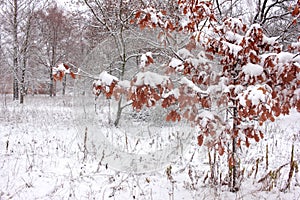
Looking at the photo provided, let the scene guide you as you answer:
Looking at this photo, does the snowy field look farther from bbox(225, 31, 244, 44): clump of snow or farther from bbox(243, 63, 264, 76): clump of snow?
bbox(225, 31, 244, 44): clump of snow

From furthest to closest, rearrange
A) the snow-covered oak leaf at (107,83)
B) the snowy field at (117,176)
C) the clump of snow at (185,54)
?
the snowy field at (117,176)
the clump of snow at (185,54)
the snow-covered oak leaf at (107,83)

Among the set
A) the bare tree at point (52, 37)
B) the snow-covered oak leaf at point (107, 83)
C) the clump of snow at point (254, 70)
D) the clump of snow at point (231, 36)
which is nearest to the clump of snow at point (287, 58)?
the clump of snow at point (254, 70)

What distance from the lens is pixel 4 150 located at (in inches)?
193

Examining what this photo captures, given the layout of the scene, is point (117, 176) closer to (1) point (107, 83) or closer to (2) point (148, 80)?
(1) point (107, 83)

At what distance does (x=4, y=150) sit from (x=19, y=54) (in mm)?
10551

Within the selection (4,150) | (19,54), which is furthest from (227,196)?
(19,54)

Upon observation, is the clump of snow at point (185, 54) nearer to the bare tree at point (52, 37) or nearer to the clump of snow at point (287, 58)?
the clump of snow at point (287, 58)

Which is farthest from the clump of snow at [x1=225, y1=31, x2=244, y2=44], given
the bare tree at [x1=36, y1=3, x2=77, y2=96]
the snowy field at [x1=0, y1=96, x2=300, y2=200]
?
the bare tree at [x1=36, y1=3, x2=77, y2=96]

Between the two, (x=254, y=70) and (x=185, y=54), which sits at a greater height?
(x=185, y=54)

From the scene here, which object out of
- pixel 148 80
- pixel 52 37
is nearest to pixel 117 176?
pixel 148 80

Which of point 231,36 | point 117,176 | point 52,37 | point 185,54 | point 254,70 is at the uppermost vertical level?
point 52,37

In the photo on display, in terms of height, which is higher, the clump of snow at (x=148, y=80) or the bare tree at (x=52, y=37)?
the bare tree at (x=52, y=37)

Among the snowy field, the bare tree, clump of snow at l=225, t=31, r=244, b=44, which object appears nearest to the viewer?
clump of snow at l=225, t=31, r=244, b=44

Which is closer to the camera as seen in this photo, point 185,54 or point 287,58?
point 287,58
